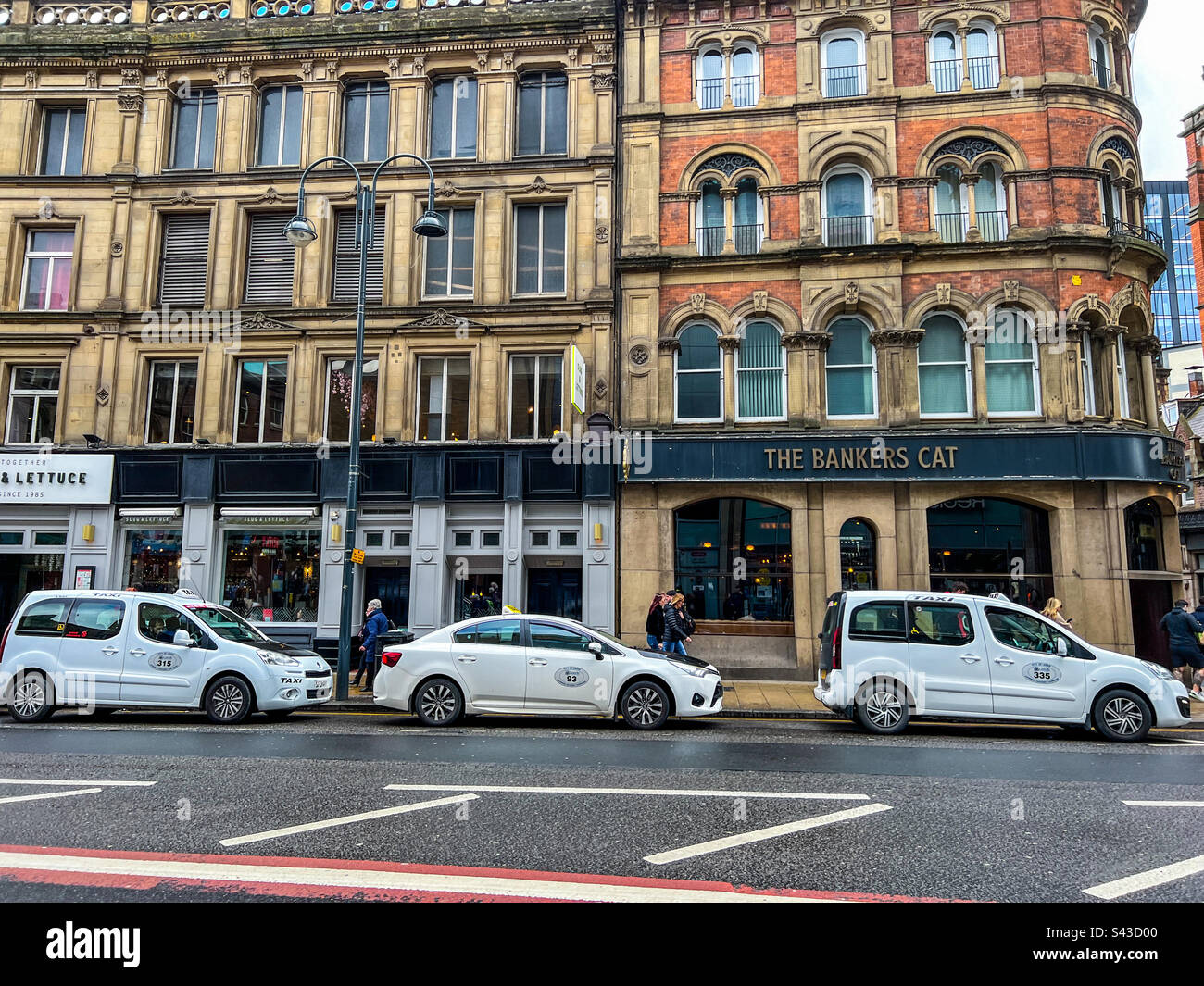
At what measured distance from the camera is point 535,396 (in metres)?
18.5

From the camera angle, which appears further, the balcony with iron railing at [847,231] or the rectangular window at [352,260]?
the rectangular window at [352,260]

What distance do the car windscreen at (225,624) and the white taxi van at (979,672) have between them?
353 inches

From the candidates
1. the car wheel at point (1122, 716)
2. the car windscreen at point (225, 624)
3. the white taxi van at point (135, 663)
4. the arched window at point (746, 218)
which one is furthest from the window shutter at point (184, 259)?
the car wheel at point (1122, 716)

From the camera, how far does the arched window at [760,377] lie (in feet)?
57.6

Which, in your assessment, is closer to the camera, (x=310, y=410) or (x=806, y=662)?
(x=806, y=662)

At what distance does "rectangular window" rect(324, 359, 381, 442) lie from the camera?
1862 cm

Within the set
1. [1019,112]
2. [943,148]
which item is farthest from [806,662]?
[1019,112]

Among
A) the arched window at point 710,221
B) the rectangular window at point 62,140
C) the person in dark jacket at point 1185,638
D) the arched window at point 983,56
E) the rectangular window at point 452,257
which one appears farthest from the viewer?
the rectangular window at point 62,140

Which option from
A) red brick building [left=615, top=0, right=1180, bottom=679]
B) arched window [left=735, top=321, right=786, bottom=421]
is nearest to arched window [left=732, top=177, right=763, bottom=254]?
red brick building [left=615, top=0, right=1180, bottom=679]

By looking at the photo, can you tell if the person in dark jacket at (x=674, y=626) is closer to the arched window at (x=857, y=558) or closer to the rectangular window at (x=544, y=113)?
the arched window at (x=857, y=558)

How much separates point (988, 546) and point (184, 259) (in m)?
21.1
